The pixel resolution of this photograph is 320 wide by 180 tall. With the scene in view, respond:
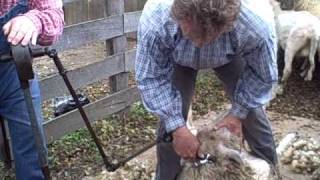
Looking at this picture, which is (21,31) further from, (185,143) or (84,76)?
(84,76)

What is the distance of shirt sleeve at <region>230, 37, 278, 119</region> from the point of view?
2422 mm

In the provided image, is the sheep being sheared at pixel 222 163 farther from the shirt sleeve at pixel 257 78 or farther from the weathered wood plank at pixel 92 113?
the weathered wood plank at pixel 92 113

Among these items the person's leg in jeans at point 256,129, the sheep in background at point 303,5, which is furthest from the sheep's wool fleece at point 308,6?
the person's leg in jeans at point 256,129

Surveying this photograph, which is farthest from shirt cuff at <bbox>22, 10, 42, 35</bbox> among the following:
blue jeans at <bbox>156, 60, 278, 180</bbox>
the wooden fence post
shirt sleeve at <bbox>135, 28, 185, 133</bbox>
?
the wooden fence post

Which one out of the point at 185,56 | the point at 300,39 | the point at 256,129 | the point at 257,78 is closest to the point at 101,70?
the point at 256,129

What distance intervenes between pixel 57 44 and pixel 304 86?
3207 millimetres

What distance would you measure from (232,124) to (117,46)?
2.23m

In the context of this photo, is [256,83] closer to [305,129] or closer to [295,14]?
[305,129]

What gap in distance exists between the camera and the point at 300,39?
18.9 ft

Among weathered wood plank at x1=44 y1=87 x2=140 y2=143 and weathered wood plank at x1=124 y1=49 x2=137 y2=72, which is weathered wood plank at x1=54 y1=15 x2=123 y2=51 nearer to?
weathered wood plank at x1=124 y1=49 x2=137 y2=72

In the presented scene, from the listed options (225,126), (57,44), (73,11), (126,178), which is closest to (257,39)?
(225,126)

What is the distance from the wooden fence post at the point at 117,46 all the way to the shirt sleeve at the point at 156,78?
2.10 m

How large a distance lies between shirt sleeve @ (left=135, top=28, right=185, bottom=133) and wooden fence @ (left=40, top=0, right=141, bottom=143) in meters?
1.62

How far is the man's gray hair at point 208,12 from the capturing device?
1.90m
